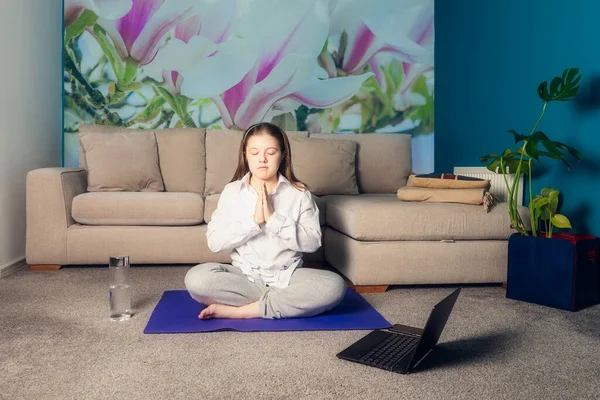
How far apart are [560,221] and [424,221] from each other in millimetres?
597

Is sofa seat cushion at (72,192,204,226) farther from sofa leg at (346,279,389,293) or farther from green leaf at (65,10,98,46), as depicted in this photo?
green leaf at (65,10,98,46)

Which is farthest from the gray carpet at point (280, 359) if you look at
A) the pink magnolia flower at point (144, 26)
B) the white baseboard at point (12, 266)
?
the pink magnolia flower at point (144, 26)

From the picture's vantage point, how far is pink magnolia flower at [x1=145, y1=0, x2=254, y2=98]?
14.8 ft

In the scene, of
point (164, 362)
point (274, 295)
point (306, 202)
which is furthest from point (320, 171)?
point (164, 362)

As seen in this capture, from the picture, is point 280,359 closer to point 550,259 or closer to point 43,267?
point 550,259

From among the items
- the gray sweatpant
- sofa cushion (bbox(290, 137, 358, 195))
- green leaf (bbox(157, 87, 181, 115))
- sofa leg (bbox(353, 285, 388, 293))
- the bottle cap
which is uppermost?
green leaf (bbox(157, 87, 181, 115))

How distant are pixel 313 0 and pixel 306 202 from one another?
2.71m

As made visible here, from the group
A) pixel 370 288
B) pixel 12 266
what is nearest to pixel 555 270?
pixel 370 288

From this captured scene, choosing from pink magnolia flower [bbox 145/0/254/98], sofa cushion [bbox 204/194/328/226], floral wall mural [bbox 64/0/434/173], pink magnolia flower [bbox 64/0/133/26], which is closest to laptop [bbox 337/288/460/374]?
sofa cushion [bbox 204/194/328/226]

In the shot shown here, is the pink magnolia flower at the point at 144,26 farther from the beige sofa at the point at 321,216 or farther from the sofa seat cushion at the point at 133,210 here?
the sofa seat cushion at the point at 133,210

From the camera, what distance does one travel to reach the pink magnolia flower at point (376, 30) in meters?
4.65

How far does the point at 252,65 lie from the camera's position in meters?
4.56

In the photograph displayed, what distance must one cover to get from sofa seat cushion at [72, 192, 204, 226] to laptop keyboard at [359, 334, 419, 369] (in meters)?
1.71

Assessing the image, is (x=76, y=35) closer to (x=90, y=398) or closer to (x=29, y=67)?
(x=29, y=67)
